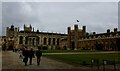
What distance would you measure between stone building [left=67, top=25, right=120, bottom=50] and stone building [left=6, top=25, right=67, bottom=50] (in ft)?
51.0

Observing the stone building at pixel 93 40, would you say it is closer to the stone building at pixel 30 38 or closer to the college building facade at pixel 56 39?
the college building facade at pixel 56 39

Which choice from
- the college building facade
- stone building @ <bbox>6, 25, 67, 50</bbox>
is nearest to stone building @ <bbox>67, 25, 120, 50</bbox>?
the college building facade

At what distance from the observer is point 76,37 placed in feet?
397

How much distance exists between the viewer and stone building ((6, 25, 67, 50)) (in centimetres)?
12850

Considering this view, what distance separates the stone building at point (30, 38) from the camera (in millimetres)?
128500

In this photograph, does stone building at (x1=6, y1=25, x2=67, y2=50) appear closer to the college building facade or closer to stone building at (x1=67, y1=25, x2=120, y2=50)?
the college building facade

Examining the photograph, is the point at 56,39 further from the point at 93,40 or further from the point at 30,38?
the point at 93,40

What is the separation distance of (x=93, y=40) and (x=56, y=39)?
40.3 metres

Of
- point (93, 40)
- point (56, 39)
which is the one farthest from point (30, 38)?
point (93, 40)

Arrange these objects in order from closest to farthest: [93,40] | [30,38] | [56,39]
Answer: [93,40], [30,38], [56,39]

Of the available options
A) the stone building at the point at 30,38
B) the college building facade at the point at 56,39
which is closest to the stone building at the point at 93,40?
the college building facade at the point at 56,39

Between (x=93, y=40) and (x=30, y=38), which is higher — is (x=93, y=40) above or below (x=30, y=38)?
below

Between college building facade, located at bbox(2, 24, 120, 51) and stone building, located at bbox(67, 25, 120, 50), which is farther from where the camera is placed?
college building facade, located at bbox(2, 24, 120, 51)

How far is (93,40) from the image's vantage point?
106m
